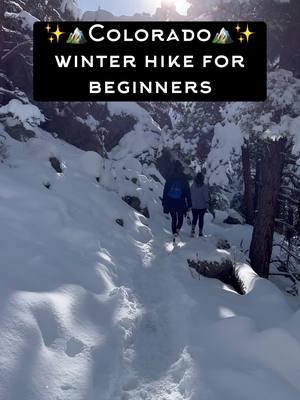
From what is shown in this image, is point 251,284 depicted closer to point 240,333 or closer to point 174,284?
point 174,284

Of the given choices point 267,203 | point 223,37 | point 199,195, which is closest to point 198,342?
point 267,203

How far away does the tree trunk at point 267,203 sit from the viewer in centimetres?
995

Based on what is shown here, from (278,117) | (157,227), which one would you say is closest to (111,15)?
(157,227)

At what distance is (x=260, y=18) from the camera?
31.2 ft

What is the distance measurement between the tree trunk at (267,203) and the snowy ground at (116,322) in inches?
58.8

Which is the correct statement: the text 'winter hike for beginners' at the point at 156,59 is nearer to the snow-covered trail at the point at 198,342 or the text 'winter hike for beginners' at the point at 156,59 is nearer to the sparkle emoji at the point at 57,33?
the sparkle emoji at the point at 57,33

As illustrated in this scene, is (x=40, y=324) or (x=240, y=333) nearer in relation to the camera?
(x=40, y=324)

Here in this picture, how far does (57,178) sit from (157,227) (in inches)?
→ 157

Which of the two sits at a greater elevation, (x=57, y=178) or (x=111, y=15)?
(x=111, y=15)

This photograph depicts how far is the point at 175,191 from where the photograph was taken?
11.7m

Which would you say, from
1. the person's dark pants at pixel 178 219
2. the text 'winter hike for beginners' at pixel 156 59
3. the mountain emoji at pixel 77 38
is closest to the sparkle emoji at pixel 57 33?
the text 'winter hike for beginners' at pixel 156 59

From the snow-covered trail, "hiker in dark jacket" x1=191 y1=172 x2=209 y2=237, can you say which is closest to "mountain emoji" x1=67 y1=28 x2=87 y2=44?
"hiker in dark jacket" x1=191 y1=172 x2=209 y2=237

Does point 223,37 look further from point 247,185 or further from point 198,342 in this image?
point 247,185

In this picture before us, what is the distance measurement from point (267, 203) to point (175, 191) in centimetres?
268
